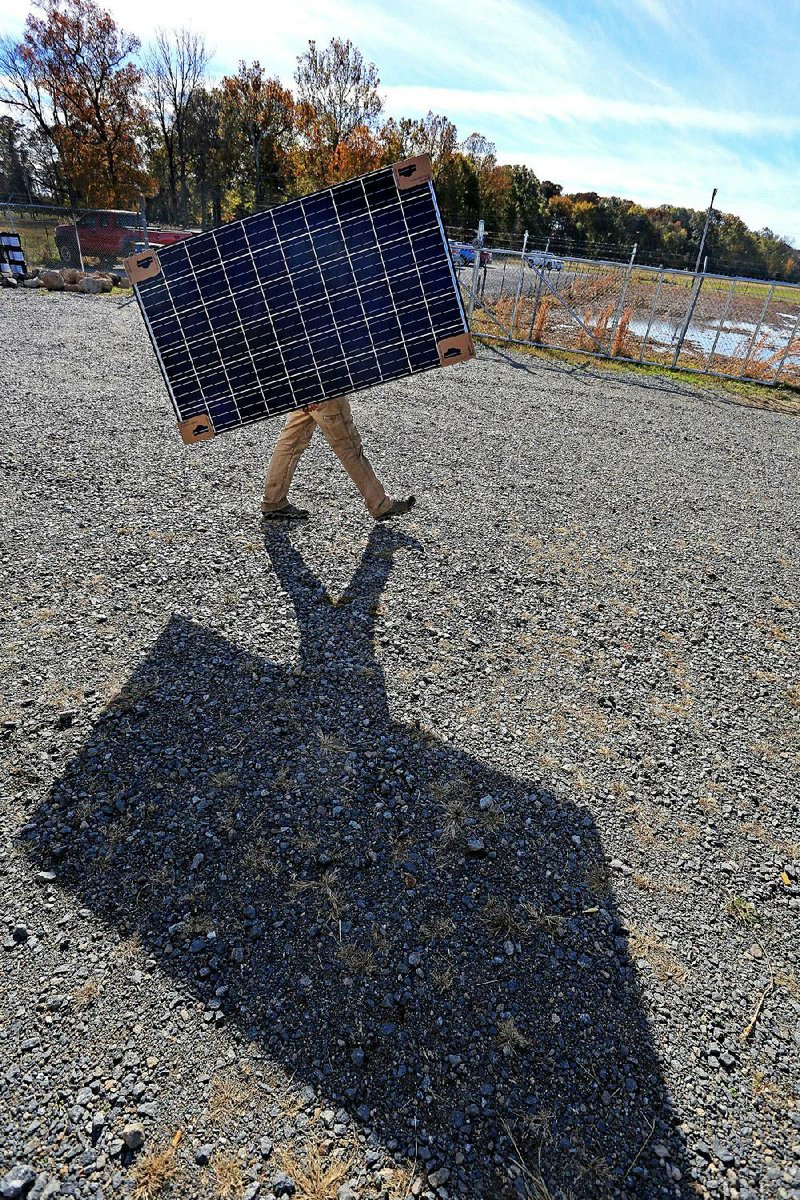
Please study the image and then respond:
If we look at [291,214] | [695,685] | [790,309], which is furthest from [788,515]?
[790,309]

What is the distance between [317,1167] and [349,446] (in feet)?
15.8

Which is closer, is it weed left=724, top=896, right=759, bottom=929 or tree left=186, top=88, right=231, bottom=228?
weed left=724, top=896, right=759, bottom=929

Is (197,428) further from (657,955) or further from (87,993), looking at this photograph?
(657,955)

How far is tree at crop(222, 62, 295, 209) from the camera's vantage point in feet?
153

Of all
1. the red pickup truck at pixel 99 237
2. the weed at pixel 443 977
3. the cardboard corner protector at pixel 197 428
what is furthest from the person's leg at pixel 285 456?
the red pickup truck at pixel 99 237

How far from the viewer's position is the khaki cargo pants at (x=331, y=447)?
17.9 feet

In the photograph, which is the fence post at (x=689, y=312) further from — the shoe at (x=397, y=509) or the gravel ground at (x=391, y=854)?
the shoe at (x=397, y=509)

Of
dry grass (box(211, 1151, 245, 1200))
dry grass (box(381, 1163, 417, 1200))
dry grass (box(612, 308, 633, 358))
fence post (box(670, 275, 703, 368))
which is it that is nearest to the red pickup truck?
dry grass (box(612, 308, 633, 358))

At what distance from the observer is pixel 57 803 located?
3363 mm

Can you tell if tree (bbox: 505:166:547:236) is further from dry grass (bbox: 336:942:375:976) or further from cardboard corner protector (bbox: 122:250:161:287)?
dry grass (bbox: 336:942:375:976)

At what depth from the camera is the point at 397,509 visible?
20.9 ft

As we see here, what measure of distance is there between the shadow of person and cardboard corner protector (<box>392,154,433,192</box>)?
3.52 m

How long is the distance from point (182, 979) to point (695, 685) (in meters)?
3.79

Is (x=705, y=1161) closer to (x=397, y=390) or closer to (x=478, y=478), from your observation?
(x=478, y=478)
